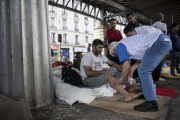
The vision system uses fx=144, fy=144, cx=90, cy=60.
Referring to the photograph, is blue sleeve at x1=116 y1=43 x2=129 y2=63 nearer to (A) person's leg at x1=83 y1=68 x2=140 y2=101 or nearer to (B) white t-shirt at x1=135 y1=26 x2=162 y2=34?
(B) white t-shirt at x1=135 y1=26 x2=162 y2=34

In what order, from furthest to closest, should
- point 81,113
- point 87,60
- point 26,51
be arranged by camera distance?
point 87,60, point 26,51, point 81,113

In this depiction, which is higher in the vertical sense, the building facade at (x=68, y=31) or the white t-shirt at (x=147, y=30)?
the building facade at (x=68, y=31)

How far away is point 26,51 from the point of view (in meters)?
2.49

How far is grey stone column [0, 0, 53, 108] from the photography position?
231cm

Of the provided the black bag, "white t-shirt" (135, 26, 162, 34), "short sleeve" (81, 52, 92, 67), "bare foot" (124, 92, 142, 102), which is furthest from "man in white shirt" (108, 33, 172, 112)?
the black bag

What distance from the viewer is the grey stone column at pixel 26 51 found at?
7.57ft

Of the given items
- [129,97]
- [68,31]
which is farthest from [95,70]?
[68,31]

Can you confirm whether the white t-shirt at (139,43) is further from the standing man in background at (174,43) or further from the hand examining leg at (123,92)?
the standing man in background at (174,43)

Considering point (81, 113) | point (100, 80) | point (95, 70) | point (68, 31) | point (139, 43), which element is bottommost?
point (81, 113)

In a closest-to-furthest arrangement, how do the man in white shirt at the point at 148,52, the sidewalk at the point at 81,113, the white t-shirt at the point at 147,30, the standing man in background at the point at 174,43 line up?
the sidewalk at the point at 81,113, the man in white shirt at the point at 148,52, the white t-shirt at the point at 147,30, the standing man in background at the point at 174,43

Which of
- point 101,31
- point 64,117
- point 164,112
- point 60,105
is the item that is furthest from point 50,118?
point 101,31

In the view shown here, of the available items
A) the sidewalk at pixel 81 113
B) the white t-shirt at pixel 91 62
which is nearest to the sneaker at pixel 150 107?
the sidewalk at pixel 81 113

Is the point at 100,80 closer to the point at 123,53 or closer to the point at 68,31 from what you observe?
the point at 123,53

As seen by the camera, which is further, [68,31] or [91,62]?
[68,31]
